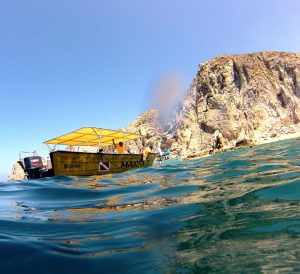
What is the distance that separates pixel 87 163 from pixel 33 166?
102 inches

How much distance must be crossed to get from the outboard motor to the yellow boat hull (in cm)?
132

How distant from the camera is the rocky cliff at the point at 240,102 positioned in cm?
8244

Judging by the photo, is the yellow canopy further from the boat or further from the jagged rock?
the jagged rock

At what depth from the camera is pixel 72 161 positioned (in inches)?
571

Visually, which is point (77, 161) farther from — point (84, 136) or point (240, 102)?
point (240, 102)

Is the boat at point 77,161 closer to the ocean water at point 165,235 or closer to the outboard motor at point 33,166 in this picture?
the outboard motor at point 33,166

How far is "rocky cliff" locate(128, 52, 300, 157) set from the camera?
8244 cm

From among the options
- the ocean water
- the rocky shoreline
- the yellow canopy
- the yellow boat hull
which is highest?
the rocky shoreline

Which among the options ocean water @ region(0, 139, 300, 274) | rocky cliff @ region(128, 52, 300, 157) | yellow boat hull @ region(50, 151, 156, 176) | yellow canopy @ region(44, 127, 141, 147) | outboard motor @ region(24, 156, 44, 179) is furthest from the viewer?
rocky cliff @ region(128, 52, 300, 157)

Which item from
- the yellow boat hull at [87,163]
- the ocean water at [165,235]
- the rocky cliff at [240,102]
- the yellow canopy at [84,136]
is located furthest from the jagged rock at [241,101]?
the ocean water at [165,235]

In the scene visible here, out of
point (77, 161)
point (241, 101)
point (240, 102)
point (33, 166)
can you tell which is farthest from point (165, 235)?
point (241, 101)

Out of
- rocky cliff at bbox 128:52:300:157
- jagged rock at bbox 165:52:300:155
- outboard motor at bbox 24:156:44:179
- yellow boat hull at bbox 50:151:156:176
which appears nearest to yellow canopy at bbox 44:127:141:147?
yellow boat hull at bbox 50:151:156:176

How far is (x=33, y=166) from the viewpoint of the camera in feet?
48.0

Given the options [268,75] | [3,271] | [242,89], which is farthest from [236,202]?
[268,75]
